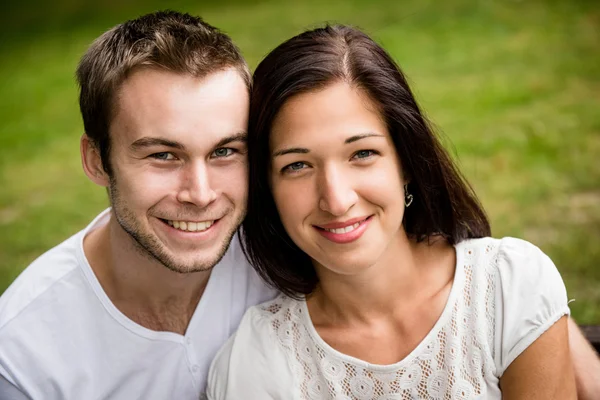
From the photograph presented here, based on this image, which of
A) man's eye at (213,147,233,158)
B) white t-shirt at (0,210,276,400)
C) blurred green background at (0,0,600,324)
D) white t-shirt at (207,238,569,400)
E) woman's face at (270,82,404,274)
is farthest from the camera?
blurred green background at (0,0,600,324)

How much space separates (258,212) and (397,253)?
490mm

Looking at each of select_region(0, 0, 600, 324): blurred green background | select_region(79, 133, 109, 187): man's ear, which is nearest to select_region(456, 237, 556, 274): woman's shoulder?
select_region(79, 133, 109, 187): man's ear

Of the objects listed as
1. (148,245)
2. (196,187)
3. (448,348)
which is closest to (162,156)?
(196,187)

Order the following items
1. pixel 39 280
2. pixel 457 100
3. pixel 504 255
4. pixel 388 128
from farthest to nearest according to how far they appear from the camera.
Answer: pixel 457 100 < pixel 39 280 < pixel 504 255 < pixel 388 128

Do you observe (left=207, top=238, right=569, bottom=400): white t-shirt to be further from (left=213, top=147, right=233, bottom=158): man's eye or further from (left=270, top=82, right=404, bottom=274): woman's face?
(left=213, top=147, right=233, bottom=158): man's eye

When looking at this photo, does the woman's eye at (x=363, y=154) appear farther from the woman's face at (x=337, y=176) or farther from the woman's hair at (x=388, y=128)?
the woman's hair at (x=388, y=128)

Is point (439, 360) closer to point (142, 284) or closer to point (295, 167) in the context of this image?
point (295, 167)

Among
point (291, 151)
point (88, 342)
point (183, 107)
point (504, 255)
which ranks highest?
point (183, 107)

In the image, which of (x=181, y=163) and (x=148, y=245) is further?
(x=148, y=245)

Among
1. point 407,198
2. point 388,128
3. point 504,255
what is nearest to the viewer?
point 388,128

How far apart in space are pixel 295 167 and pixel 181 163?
390 millimetres

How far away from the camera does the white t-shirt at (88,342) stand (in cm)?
283

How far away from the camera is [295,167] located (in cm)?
258

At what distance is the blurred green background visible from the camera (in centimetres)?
552
